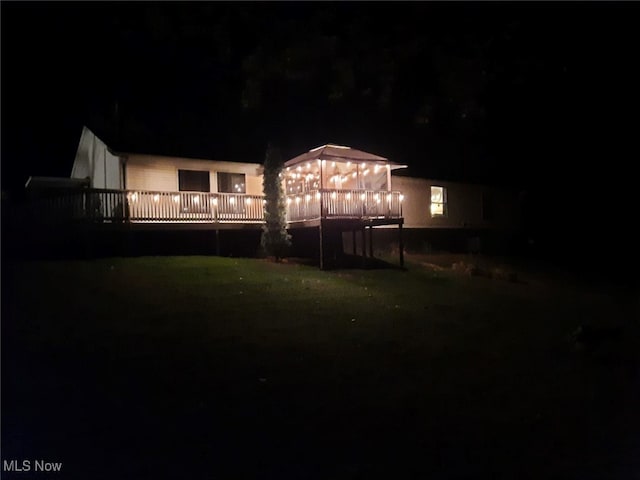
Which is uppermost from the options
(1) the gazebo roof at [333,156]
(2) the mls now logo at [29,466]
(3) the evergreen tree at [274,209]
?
(1) the gazebo roof at [333,156]

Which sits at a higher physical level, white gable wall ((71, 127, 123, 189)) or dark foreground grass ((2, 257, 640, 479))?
white gable wall ((71, 127, 123, 189))

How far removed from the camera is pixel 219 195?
850 inches

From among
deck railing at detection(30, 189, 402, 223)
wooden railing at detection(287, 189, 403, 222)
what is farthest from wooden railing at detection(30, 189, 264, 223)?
wooden railing at detection(287, 189, 403, 222)

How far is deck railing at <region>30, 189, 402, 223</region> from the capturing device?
760 inches

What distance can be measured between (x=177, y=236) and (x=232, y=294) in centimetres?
743

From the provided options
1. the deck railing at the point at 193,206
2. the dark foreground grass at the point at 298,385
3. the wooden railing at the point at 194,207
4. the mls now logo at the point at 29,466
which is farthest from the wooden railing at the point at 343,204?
the mls now logo at the point at 29,466

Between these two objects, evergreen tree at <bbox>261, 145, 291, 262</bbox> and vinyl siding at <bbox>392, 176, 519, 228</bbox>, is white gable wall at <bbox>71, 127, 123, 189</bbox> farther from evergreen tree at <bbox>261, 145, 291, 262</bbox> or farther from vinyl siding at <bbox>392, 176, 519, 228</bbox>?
vinyl siding at <bbox>392, 176, 519, 228</bbox>

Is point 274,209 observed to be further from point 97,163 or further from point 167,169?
point 97,163

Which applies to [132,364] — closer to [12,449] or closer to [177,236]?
[12,449]

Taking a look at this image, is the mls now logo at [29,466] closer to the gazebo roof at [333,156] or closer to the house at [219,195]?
the house at [219,195]

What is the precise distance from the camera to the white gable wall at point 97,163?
21438 millimetres

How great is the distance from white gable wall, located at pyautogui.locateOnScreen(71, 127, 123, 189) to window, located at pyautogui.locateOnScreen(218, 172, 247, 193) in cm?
375

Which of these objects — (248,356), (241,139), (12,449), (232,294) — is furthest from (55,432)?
(241,139)

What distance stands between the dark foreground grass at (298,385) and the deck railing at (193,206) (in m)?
3.75
